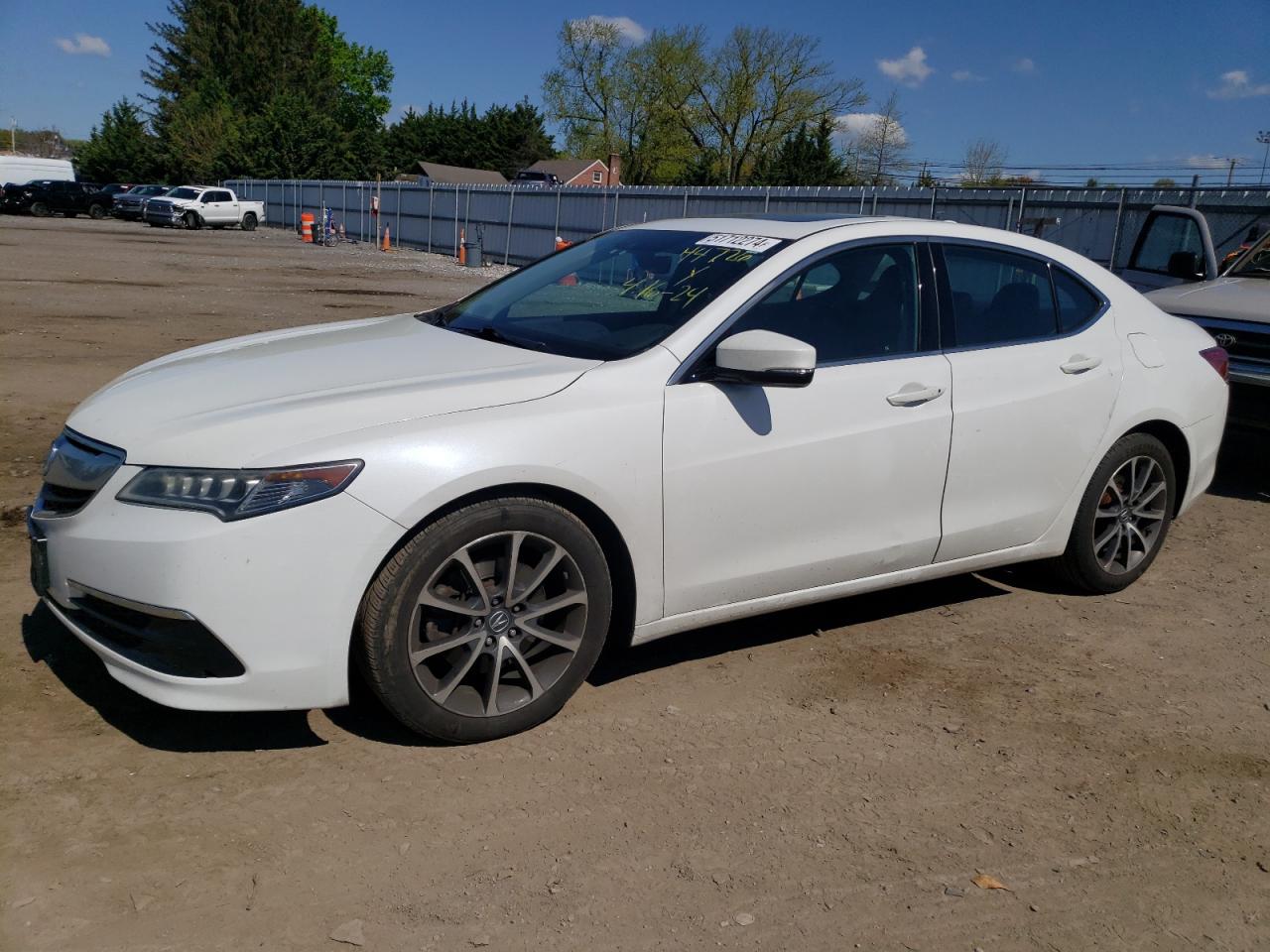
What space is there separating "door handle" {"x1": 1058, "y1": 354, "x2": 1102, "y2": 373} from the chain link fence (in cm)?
304

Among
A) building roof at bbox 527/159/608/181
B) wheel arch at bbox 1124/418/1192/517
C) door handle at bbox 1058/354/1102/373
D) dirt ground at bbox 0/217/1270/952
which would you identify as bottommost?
dirt ground at bbox 0/217/1270/952

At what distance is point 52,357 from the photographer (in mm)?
10367

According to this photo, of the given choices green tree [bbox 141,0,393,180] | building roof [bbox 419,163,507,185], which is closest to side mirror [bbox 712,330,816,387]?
green tree [bbox 141,0,393,180]

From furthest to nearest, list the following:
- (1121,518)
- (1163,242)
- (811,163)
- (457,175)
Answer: (457,175) < (811,163) < (1163,242) < (1121,518)

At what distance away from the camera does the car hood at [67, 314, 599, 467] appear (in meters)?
3.10

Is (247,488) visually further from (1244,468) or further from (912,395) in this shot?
(1244,468)

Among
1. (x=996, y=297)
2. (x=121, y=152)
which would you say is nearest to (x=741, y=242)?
(x=996, y=297)

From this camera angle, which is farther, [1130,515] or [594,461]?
[1130,515]

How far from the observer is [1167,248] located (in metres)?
9.62

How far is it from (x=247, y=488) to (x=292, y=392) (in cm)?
46

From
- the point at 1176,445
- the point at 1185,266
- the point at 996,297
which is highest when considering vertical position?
the point at 1185,266

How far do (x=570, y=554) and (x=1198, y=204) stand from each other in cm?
1684

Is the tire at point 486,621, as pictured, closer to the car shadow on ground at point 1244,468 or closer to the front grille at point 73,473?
the front grille at point 73,473

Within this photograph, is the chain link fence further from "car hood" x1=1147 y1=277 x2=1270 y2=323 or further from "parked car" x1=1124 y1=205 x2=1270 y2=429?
"parked car" x1=1124 y1=205 x2=1270 y2=429
